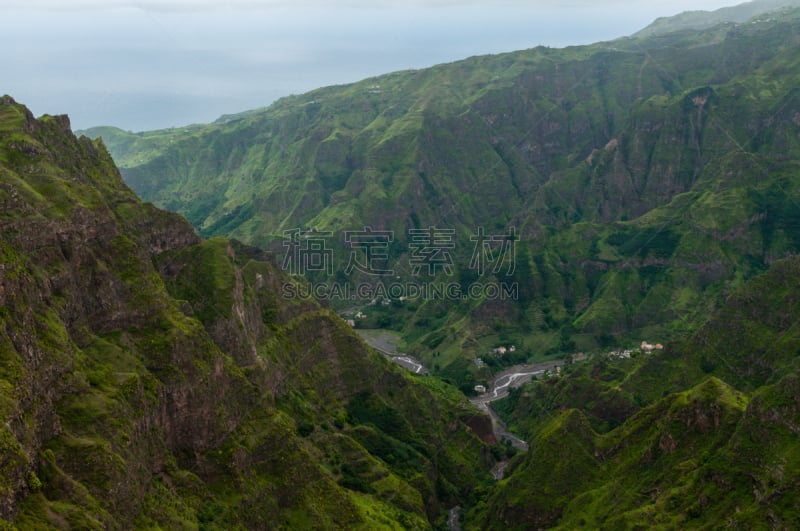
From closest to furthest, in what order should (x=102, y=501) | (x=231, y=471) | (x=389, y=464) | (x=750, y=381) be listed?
(x=102, y=501) → (x=231, y=471) → (x=389, y=464) → (x=750, y=381)

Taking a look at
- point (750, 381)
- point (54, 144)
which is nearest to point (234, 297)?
point (54, 144)

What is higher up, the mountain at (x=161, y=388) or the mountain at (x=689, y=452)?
the mountain at (x=161, y=388)

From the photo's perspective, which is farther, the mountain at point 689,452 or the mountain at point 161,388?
the mountain at point 689,452

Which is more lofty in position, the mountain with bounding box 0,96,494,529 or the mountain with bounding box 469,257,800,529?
the mountain with bounding box 0,96,494,529

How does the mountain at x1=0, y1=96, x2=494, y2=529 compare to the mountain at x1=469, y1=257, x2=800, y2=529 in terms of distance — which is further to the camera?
the mountain at x1=469, y1=257, x2=800, y2=529

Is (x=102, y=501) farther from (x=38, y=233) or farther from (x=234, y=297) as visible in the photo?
(x=234, y=297)
